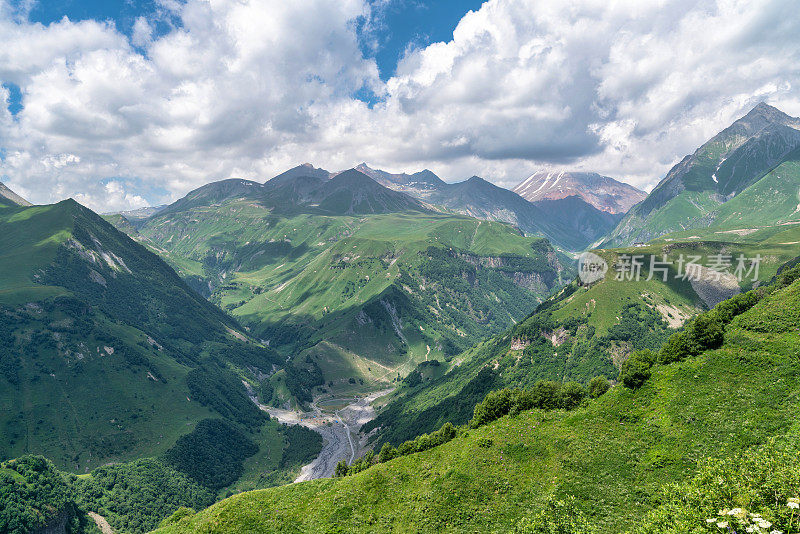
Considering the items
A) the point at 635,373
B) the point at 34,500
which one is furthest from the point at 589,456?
the point at 34,500

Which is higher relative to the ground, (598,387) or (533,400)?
(598,387)

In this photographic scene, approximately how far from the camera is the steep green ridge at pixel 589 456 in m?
58.9

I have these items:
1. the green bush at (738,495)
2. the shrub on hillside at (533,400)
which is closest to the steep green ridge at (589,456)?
the shrub on hillside at (533,400)

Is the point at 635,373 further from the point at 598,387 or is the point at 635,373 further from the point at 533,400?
the point at 533,400

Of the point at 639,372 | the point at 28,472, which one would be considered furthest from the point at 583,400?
the point at 28,472

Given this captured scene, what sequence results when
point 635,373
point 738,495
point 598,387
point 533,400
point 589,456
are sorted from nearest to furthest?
point 738,495, point 589,456, point 635,373, point 598,387, point 533,400

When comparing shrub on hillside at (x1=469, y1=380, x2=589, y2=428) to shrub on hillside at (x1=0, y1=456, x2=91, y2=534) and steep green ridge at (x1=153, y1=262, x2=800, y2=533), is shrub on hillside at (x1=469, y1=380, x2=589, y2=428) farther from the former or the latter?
shrub on hillside at (x1=0, y1=456, x2=91, y2=534)

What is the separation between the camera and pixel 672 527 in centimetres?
3831

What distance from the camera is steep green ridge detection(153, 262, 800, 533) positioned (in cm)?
5891

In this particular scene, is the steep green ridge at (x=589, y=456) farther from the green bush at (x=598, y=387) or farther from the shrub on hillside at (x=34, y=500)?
the shrub on hillside at (x=34, y=500)

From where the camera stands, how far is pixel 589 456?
2621 inches

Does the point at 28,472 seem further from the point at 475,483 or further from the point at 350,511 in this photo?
the point at 475,483

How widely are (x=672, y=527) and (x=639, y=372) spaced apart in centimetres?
4722

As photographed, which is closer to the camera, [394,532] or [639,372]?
[394,532]
